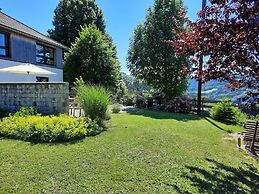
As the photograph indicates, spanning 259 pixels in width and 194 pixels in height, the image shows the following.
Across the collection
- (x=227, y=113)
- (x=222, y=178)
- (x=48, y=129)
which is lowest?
(x=222, y=178)

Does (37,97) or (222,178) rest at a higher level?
(37,97)

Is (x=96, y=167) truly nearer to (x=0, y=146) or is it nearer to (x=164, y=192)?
(x=164, y=192)

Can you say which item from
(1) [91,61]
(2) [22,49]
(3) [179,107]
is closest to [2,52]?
(2) [22,49]

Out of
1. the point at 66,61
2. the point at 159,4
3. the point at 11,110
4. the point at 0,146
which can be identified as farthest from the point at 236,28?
the point at 66,61

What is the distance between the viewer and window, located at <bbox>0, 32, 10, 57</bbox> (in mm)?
13688

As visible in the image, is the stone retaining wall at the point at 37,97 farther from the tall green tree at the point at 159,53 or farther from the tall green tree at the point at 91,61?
the tall green tree at the point at 159,53

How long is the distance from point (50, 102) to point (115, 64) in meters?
11.9

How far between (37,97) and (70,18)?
23.3m

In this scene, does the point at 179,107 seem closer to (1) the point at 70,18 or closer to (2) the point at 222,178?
(2) the point at 222,178

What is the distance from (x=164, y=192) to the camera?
3.65 metres

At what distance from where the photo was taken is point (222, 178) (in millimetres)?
4520

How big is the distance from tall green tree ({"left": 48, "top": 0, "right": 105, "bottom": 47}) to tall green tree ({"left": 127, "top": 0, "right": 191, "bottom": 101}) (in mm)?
12300

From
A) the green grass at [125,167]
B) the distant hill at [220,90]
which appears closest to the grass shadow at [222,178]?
the green grass at [125,167]

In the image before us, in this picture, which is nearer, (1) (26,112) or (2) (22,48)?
(1) (26,112)
